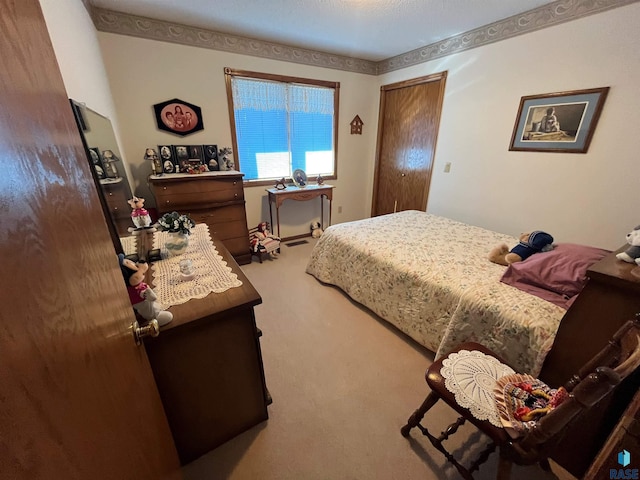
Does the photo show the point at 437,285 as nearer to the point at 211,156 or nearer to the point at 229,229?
the point at 229,229

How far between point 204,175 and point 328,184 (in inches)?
76.2

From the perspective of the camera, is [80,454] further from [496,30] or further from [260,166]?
[496,30]

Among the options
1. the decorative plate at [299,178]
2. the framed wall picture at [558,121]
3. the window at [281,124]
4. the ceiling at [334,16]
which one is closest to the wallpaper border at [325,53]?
the ceiling at [334,16]

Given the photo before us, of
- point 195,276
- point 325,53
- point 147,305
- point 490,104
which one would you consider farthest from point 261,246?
point 490,104

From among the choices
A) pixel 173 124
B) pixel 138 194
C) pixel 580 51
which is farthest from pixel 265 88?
pixel 580 51

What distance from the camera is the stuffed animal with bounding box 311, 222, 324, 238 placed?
3988mm

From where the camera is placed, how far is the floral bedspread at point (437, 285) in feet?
4.29

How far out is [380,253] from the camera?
2068 mm

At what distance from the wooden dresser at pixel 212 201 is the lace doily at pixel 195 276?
44.8 inches

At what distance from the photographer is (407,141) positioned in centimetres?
362

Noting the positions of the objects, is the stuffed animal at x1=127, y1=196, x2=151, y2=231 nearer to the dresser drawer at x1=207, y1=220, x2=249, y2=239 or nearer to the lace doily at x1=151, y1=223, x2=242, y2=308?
the lace doily at x1=151, y1=223, x2=242, y2=308

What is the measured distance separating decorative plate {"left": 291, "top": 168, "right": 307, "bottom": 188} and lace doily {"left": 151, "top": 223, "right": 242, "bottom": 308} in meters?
2.22

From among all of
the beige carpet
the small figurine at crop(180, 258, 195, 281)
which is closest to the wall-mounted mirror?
the small figurine at crop(180, 258, 195, 281)

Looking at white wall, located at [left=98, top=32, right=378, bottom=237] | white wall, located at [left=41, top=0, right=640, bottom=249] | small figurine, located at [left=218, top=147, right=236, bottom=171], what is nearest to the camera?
white wall, located at [left=41, top=0, right=640, bottom=249]
